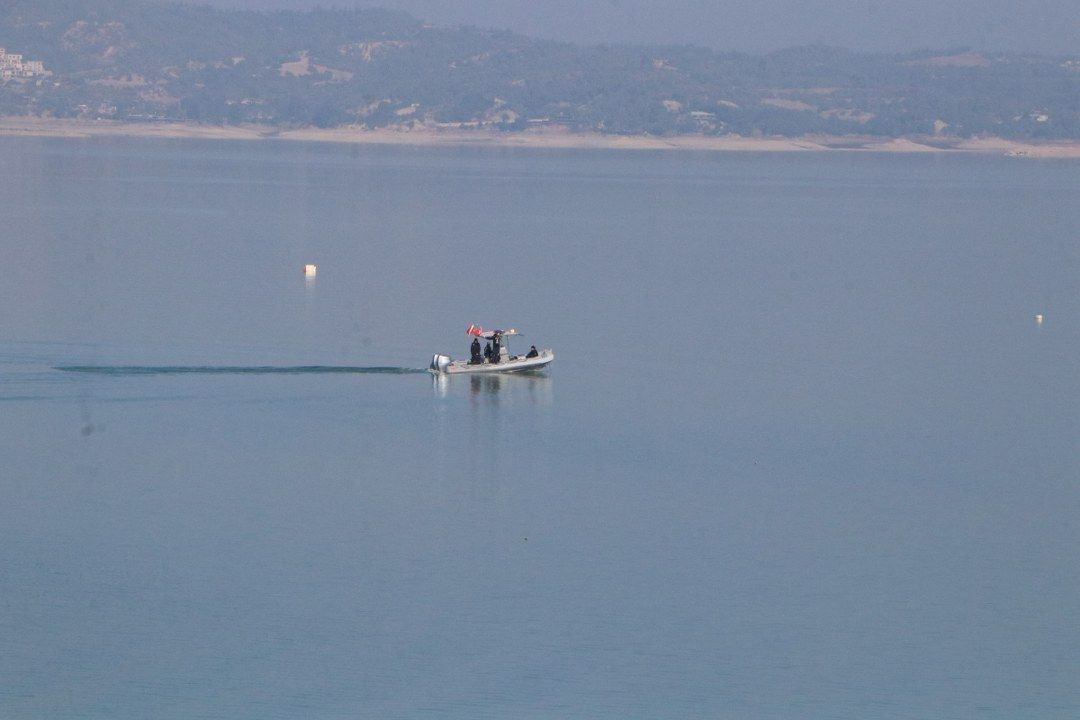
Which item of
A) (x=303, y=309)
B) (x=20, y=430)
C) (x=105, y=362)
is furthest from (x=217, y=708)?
(x=303, y=309)

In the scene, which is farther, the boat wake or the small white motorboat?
the small white motorboat

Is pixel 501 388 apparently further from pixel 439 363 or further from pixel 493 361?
pixel 439 363

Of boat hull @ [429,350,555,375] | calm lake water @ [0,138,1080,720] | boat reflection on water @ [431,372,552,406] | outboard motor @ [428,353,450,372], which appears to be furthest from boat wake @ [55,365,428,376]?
boat reflection on water @ [431,372,552,406]

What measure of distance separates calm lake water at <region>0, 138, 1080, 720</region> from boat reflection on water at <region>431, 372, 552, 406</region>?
6.0 inches

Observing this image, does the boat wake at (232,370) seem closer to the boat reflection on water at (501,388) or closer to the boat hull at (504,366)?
the boat hull at (504,366)

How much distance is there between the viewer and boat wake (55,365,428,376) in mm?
39438

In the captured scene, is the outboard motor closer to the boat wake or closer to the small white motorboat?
the small white motorboat

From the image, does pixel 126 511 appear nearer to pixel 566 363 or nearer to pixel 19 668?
pixel 19 668

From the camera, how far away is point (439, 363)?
130 feet

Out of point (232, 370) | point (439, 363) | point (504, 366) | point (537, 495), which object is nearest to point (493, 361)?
point (504, 366)

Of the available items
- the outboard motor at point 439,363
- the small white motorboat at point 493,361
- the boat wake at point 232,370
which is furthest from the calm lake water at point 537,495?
the small white motorboat at point 493,361

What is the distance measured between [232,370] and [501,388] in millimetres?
6460

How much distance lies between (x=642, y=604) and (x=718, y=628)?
4.46 ft

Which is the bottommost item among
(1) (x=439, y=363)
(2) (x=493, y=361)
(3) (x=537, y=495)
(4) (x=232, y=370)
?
(3) (x=537, y=495)
